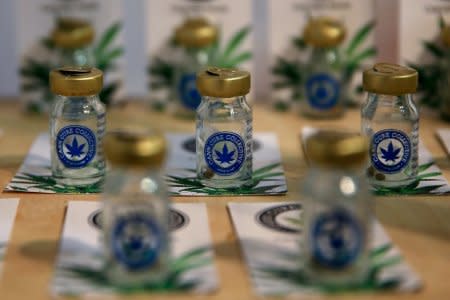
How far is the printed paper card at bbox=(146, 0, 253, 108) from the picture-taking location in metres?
1.55

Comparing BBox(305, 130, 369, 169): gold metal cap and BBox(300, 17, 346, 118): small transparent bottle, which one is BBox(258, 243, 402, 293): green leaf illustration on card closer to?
BBox(305, 130, 369, 169): gold metal cap

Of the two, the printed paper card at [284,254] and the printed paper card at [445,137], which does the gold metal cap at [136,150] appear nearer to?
the printed paper card at [284,254]

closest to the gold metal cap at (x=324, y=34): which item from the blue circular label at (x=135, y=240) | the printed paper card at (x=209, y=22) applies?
the printed paper card at (x=209, y=22)

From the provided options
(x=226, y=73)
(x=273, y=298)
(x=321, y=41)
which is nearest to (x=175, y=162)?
(x=226, y=73)

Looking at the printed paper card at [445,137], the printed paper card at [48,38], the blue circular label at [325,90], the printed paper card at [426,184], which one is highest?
the printed paper card at [48,38]

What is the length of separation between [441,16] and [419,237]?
1.82 feet

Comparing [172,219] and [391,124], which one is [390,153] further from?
[172,219]

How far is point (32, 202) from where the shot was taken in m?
1.13

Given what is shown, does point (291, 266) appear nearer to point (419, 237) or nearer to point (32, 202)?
point (419, 237)

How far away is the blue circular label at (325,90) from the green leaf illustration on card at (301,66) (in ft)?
0.14

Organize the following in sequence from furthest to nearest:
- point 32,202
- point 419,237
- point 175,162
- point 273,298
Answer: point 175,162 < point 32,202 < point 419,237 < point 273,298

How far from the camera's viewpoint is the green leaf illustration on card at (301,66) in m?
1.54

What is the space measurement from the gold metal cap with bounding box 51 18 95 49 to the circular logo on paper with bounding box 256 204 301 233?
20.6 inches

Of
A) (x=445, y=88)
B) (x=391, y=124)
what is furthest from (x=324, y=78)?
(x=391, y=124)
